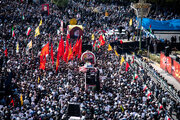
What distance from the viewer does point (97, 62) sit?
3488cm

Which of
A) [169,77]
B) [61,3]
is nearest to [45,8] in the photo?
[61,3]

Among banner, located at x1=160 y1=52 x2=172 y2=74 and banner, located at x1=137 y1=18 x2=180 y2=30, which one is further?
banner, located at x1=137 y1=18 x2=180 y2=30

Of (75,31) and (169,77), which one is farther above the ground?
(75,31)

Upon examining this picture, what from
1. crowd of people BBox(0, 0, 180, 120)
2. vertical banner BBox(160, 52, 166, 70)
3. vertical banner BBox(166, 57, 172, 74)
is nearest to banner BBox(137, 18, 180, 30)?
crowd of people BBox(0, 0, 180, 120)

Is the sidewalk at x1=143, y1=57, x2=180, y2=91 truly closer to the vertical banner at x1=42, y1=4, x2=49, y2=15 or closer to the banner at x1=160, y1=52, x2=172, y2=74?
the banner at x1=160, y1=52, x2=172, y2=74

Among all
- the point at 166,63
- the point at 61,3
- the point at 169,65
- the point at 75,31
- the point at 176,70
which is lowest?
the point at 176,70

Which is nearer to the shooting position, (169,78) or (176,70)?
(176,70)

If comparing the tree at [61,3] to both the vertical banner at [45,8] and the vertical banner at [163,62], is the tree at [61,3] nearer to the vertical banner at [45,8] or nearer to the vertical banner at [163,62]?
the vertical banner at [45,8]

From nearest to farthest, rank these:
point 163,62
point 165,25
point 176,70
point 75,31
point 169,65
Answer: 1. point 176,70
2. point 169,65
3. point 163,62
4. point 75,31
5. point 165,25

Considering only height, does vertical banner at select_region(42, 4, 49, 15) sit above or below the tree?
below

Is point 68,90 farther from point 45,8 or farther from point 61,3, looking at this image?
point 61,3

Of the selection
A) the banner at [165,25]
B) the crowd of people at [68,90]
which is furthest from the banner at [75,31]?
the banner at [165,25]

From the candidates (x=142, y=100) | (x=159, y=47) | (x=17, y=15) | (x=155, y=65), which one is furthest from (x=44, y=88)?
(x=17, y=15)

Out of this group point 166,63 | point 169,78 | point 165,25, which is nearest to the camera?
point 169,78
